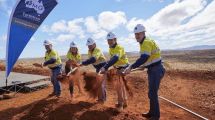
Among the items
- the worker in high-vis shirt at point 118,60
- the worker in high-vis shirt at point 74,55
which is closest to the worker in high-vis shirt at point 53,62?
the worker in high-vis shirt at point 74,55

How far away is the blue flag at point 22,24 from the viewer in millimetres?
9531

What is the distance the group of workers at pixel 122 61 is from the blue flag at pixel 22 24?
164 centimetres

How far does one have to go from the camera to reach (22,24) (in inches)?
377

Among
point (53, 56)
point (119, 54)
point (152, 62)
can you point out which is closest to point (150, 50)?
point (152, 62)

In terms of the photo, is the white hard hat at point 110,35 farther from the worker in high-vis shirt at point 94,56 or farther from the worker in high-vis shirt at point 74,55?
the worker in high-vis shirt at point 74,55

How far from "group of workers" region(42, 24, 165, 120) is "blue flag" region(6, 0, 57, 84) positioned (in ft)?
5.38

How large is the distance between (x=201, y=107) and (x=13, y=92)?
7.78 metres

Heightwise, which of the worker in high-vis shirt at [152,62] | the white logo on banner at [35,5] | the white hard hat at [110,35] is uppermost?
the white logo on banner at [35,5]

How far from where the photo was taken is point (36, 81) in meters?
16.0

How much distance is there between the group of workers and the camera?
25.5 ft

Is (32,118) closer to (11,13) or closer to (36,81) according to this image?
(11,13)

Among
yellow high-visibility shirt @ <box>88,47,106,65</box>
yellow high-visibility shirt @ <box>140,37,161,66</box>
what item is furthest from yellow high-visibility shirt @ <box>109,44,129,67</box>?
yellow high-visibility shirt @ <box>140,37,161,66</box>

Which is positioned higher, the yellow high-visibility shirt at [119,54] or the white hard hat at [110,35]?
the white hard hat at [110,35]

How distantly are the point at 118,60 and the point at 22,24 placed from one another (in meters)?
3.01
